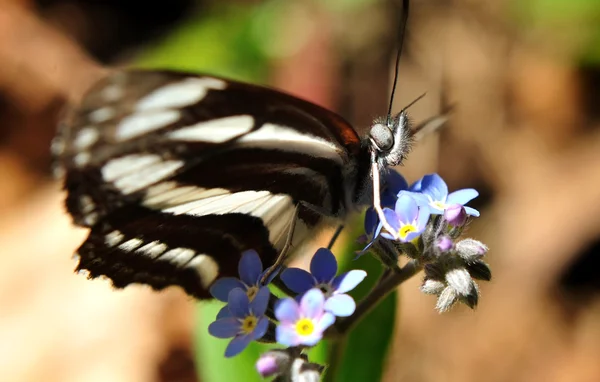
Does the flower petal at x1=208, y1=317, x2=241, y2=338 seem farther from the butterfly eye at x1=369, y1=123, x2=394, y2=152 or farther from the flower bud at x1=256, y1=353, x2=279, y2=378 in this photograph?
the butterfly eye at x1=369, y1=123, x2=394, y2=152

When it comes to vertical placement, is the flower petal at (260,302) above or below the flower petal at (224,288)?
above

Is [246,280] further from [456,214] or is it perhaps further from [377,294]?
[456,214]

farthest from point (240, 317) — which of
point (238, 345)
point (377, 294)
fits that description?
point (377, 294)

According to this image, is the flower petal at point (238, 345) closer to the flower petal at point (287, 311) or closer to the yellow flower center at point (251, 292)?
the flower petal at point (287, 311)

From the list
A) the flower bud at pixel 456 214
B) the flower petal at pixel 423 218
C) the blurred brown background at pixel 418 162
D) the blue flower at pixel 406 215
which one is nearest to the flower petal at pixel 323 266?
the blue flower at pixel 406 215

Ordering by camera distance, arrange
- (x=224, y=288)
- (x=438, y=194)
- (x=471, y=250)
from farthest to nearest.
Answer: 1. (x=438, y=194)
2. (x=224, y=288)
3. (x=471, y=250)

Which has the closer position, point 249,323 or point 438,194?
point 249,323
